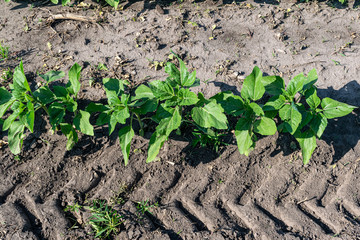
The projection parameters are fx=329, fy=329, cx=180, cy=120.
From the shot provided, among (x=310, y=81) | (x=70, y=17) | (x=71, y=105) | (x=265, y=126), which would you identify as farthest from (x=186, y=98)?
(x=70, y=17)

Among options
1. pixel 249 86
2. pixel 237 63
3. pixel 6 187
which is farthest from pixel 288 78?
pixel 6 187

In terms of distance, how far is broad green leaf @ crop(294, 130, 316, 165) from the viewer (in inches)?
126

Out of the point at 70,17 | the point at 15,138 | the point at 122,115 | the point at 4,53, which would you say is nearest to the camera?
the point at 122,115

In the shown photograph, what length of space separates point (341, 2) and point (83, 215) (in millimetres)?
4241

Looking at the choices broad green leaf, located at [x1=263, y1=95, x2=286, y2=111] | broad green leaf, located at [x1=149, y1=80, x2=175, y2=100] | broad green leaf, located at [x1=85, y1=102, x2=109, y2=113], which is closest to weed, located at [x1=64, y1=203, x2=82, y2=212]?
broad green leaf, located at [x1=85, y1=102, x2=109, y2=113]

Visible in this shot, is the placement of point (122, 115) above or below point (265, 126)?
above

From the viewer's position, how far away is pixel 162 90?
3.06 m

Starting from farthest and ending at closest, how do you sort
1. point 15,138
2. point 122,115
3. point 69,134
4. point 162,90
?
point 69,134 < point 15,138 < point 162,90 < point 122,115

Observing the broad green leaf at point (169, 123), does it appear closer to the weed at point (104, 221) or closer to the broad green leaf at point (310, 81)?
the weed at point (104, 221)

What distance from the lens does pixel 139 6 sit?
455 cm

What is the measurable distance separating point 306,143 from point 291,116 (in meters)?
0.41

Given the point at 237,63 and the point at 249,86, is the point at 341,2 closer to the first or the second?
the point at 237,63

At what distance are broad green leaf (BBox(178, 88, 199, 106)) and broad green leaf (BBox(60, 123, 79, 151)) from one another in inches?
45.8

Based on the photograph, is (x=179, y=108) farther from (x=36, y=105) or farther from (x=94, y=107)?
(x=36, y=105)
